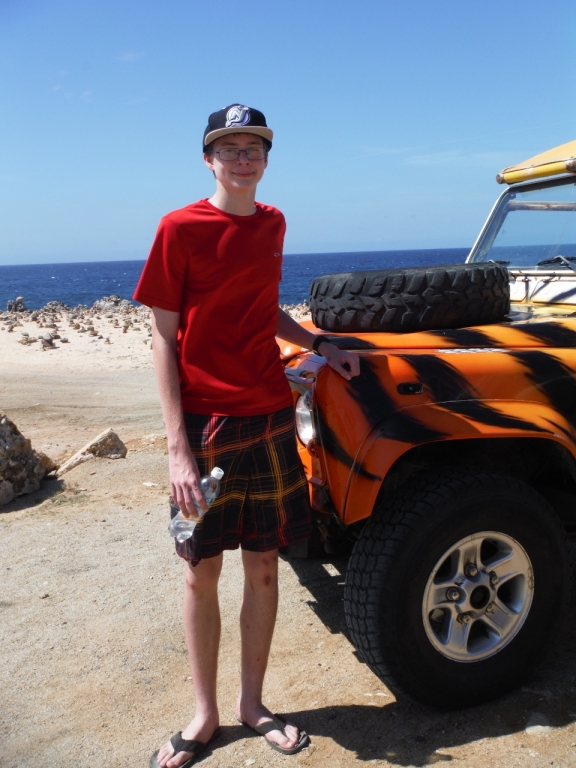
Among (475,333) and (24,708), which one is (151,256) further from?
(24,708)

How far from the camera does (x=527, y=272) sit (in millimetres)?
4406

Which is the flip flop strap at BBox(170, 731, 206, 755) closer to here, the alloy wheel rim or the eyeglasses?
the alloy wheel rim

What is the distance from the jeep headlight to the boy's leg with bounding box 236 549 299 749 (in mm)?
490

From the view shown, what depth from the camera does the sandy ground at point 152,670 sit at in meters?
2.83

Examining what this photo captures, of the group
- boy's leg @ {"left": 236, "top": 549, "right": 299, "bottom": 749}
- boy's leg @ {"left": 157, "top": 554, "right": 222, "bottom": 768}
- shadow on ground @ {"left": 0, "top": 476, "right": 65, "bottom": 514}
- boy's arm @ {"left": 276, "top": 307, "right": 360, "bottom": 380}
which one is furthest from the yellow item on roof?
shadow on ground @ {"left": 0, "top": 476, "right": 65, "bottom": 514}

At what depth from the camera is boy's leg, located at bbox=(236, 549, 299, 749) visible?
114 inches

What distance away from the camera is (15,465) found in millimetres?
5547

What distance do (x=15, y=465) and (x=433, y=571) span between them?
12.3 feet

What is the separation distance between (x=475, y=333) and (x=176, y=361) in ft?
4.38

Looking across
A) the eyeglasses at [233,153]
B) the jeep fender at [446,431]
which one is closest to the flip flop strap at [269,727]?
the jeep fender at [446,431]

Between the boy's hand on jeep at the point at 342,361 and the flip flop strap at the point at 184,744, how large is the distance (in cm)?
149

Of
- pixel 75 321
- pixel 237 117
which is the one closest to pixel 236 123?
pixel 237 117

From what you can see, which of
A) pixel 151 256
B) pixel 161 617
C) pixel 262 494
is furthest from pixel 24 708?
pixel 151 256

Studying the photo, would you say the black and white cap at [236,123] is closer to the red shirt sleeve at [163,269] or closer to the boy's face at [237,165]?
the boy's face at [237,165]
